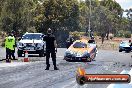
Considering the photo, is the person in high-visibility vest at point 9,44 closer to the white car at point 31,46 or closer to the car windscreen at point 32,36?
the white car at point 31,46

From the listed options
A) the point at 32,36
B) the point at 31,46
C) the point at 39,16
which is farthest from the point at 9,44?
the point at 39,16

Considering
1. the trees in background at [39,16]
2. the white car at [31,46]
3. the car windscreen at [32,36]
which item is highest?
the trees in background at [39,16]

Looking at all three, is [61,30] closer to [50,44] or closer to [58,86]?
[50,44]

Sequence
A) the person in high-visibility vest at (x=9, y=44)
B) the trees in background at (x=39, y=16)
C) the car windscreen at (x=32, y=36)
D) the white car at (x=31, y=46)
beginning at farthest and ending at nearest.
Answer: the trees in background at (x=39, y=16), the car windscreen at (x=32, y=36), the white car at (x=31, y=46), the person in high-visibility vest at (x=9, y=44)

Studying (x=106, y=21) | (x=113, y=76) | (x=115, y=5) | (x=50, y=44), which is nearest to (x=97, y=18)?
(x=106, y=21)

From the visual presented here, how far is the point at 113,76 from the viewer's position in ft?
9.62

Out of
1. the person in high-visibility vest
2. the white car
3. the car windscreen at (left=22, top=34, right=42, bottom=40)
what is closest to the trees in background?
the car windscreen at (left=22, top=34, right=42, bottom=40)

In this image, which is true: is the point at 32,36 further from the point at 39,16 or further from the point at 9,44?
the point at 39,16

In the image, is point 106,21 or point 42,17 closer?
point 42,17

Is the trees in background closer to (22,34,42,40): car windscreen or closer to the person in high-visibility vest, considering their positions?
(22,34,42,40): car windscreen

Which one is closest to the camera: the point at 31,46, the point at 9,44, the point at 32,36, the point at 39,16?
the point at 9,44

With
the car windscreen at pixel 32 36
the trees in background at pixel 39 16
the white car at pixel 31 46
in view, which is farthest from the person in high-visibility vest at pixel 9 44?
the trees in background at pixel 39 16

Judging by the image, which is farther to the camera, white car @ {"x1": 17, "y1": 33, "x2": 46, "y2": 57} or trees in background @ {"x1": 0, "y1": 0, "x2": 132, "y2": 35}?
trees in background @ {"x1": 0, "y1": 0, "x2": 132, "y2": 35}

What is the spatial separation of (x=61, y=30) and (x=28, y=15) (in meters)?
7.00
